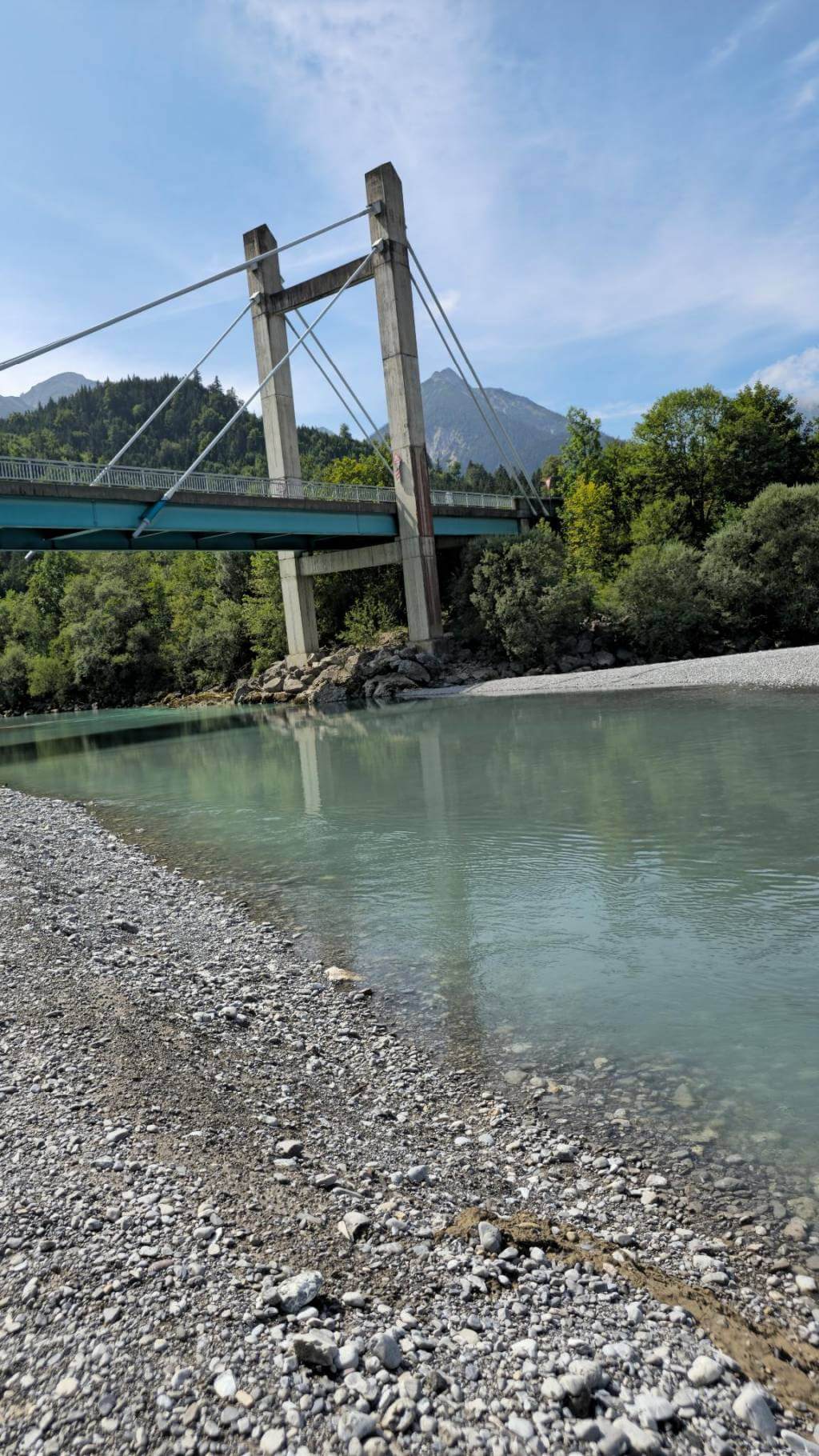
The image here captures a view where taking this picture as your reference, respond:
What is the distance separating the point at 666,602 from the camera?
38.6 meters

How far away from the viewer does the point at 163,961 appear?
7953 millimetres

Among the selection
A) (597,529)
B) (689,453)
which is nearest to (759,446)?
(689,453)

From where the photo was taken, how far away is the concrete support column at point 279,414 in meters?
44.9

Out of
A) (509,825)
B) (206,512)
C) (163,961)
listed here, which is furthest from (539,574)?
(163,961)

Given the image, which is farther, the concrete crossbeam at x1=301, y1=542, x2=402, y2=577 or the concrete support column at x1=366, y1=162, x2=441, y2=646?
the concrete crossbeam at x1=301, y1=542, x2=402, y2=577

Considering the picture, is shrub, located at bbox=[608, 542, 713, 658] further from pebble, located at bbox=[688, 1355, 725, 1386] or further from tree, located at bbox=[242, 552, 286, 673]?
pebble, located at bbox=[688, 1355, 725, 1386]

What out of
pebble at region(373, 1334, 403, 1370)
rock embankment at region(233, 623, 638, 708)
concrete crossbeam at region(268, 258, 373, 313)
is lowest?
pebble at region(373, 1334, 403, 1370)

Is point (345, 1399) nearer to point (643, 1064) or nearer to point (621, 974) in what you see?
point (643, 1064)

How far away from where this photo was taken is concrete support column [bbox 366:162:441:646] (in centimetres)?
4147

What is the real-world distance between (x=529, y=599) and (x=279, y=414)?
54.7 ft

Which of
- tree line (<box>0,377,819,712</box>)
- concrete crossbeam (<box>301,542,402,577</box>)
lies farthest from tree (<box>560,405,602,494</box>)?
concrete crossbeam (<box>301,542,402,577</box>)

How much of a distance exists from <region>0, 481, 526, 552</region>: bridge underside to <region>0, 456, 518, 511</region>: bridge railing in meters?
0.40

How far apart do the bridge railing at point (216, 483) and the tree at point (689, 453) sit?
29.4ft

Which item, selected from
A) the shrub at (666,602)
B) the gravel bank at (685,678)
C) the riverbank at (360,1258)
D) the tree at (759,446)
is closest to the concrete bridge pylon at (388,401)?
the gravel bank at (685,678)
